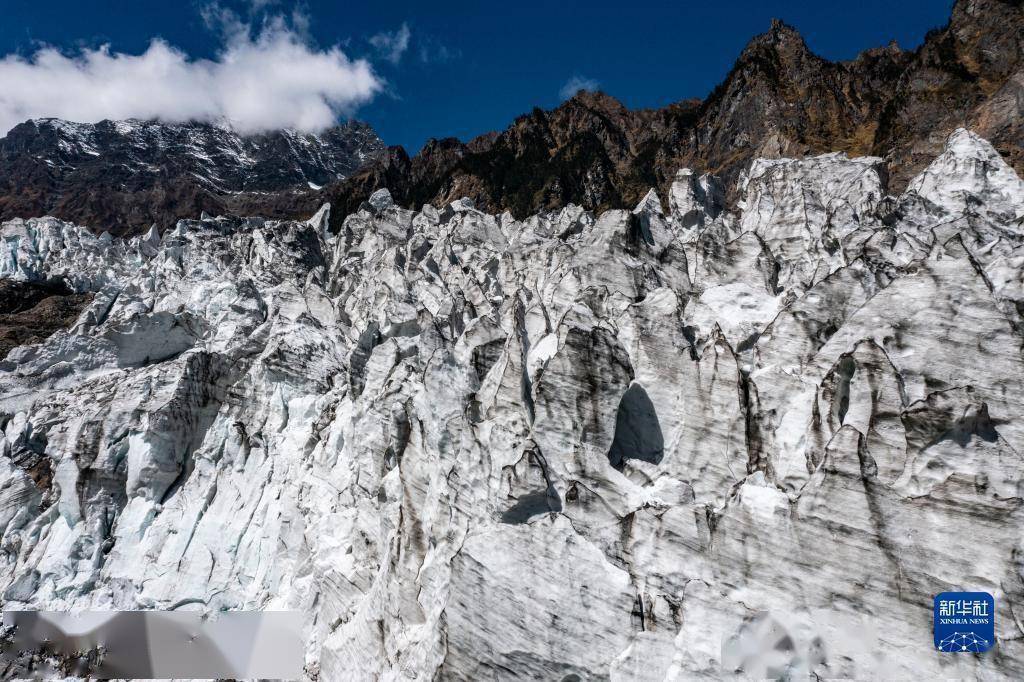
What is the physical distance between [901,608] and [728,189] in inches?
1907

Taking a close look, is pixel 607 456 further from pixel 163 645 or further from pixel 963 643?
pixel 163 645

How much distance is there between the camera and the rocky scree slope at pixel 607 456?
34.5ft

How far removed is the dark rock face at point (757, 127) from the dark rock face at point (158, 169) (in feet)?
132

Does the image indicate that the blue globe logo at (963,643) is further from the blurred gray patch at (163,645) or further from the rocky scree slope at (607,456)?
the blurred gray patch at (163,645)

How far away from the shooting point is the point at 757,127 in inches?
2440

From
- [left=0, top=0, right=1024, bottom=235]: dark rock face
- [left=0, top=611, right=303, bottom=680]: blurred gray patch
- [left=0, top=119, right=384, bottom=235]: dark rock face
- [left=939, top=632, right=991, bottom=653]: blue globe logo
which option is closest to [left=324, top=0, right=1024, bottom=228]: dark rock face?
[left=0, top=0, right=1024, bottom=235]: dark rock face

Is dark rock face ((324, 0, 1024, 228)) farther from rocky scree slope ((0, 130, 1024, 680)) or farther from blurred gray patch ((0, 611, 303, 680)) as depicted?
blurred gray patch ((0, 611, 303, 680))

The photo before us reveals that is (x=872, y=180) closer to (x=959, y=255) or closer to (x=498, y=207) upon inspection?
(x=959, y=255)

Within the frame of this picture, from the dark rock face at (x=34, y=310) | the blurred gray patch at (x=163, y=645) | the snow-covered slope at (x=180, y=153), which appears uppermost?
the snow-covered slope at (x=180, y=153)

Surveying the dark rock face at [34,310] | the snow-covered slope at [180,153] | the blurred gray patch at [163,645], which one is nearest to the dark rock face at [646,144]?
the snow-covered slope at [180,153]

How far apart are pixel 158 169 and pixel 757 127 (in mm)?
142810

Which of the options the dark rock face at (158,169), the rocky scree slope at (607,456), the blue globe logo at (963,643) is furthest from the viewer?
the dark rock face at (158,169)

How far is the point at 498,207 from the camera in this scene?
243ft

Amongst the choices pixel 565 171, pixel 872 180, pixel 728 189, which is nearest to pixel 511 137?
pixel 565 171
